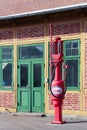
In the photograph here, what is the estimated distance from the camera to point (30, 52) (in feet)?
59.9

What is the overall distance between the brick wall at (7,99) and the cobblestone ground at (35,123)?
1.02 meters

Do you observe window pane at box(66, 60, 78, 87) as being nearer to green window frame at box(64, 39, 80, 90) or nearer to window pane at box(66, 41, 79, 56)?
green window frame at box(64, 39, 80, 90)

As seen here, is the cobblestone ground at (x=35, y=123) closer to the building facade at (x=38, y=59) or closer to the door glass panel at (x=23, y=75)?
the building facade at (x=38, y=59)

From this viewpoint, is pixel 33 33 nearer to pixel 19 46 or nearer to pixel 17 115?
pixel 19 46

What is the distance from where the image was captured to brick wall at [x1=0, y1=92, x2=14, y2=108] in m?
18.8

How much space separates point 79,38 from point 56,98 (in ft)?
10.5

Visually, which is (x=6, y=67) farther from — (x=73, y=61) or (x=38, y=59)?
(x=73, y=61)

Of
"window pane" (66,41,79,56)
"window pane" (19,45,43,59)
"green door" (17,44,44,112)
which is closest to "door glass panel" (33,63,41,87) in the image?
"green door" (17,44,44,112)

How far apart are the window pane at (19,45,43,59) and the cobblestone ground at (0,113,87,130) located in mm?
2477

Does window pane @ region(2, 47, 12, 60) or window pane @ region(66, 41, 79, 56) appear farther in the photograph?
window pane @ region(2, 47, 12, 60)

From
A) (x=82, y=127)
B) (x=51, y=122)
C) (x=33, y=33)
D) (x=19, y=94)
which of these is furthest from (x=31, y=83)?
(x=82, y=127)

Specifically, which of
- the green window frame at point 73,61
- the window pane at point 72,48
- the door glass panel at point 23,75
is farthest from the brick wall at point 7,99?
the window pane at point 72,48

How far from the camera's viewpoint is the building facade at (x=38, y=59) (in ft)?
54.4

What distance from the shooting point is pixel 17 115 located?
17688mm
